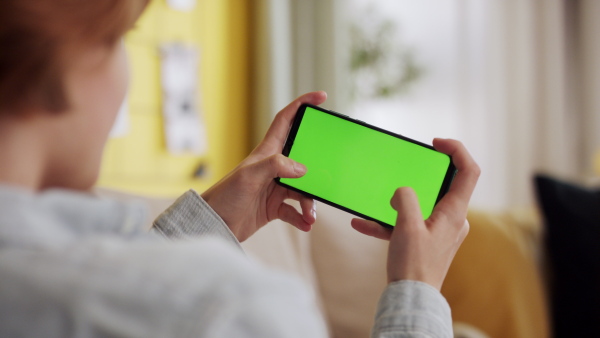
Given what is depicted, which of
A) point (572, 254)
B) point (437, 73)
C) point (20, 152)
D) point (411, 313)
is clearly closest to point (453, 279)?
point (572, 254)

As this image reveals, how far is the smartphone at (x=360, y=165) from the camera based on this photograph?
74 cm

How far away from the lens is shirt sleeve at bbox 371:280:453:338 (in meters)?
0.51

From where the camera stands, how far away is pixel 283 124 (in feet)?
2.60

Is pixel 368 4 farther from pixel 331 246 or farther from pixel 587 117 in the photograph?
Result: pixel 331 246

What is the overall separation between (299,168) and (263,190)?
0.26 feet

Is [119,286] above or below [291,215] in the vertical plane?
above

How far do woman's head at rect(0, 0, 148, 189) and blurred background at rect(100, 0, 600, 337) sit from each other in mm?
839

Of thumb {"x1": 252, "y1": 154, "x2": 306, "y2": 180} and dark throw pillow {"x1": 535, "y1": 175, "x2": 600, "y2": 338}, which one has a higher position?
thumb {"x1": 252, "y1": 154, "x2": 306, "y2": 180}

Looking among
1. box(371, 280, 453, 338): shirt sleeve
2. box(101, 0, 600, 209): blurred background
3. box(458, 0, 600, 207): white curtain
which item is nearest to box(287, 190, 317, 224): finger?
box(371, 280, 453, 338): shirt sleeve

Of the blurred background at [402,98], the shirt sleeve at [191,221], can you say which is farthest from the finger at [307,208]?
the blurred background at [402,98]

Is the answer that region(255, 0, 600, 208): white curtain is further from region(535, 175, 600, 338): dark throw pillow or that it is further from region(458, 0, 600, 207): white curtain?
region(535, 175, 600, 338): dark throw pillow

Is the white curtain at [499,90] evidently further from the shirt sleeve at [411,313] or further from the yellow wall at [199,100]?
the shirt sleeve at [411,313]

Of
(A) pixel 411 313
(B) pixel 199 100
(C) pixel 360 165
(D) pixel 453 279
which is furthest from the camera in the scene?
(B) pixel 199 100

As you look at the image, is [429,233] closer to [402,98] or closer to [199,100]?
[199,100]
